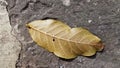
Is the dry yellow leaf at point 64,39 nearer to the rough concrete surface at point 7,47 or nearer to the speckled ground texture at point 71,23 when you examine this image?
the speckled ground texture at point 71,23

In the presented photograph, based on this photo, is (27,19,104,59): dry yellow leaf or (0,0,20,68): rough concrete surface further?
(0,0,20,68): rough concrete surface

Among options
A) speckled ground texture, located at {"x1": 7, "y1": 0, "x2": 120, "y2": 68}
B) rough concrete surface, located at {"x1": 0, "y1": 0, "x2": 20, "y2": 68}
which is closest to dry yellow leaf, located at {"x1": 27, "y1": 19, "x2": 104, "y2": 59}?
speckled ground texture, located at {"x1": 7, "y1": 0, "x2": 120, "y2": 68}

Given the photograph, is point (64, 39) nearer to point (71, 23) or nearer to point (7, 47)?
point (71, 23)

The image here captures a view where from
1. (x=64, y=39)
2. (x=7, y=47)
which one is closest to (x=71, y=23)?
(x=64, y=39)

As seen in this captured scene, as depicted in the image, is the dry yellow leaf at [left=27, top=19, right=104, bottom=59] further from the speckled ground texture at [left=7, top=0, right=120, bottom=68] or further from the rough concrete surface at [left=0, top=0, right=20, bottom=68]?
the rough concrete surface at [left=0, top=0, right=20, bottom=68]

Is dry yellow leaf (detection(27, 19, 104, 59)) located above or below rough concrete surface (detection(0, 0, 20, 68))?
above

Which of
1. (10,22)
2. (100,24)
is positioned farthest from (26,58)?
(100,24)
